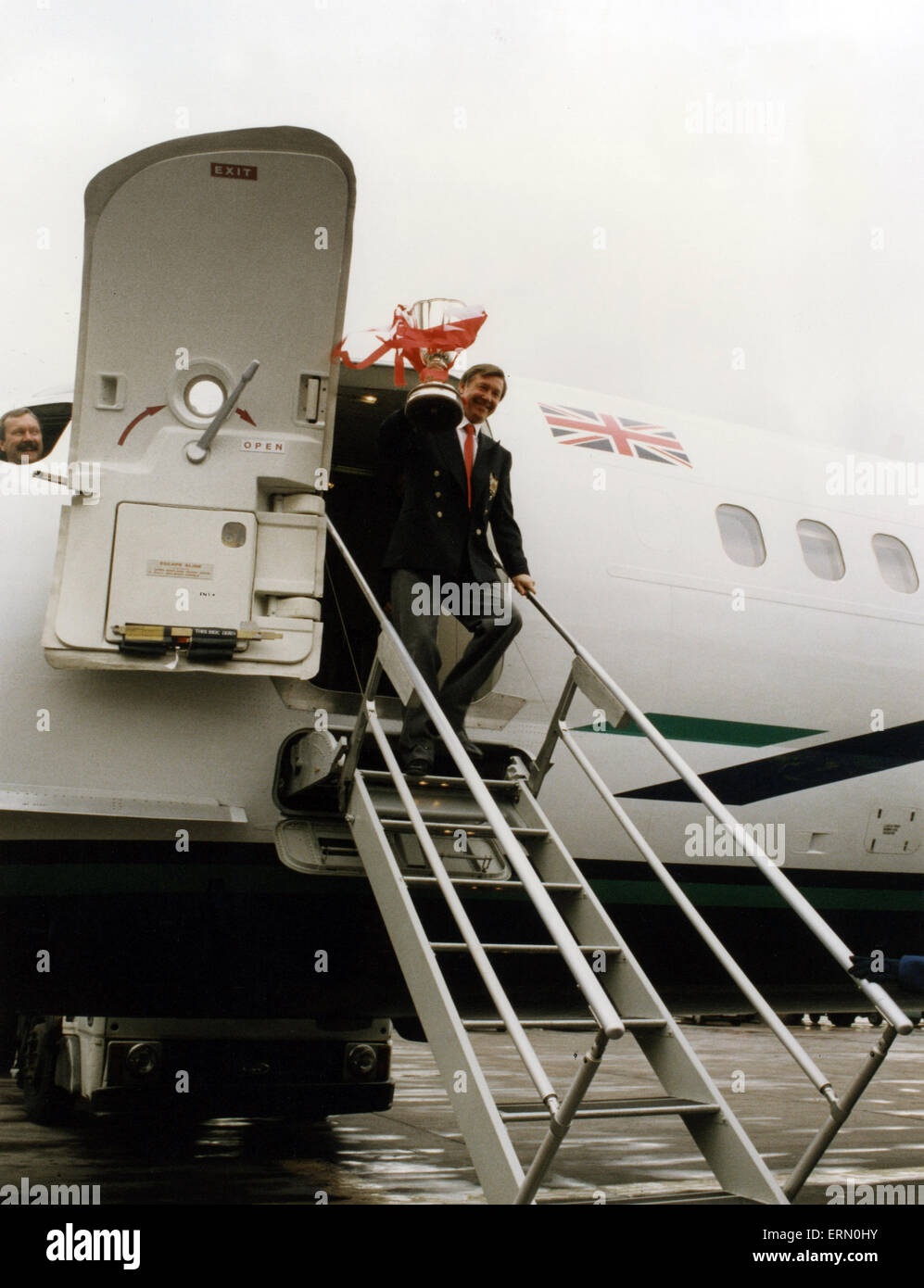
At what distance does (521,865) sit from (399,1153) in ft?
17.7

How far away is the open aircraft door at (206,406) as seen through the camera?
484 cm

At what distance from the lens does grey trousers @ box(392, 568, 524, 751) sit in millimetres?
5305

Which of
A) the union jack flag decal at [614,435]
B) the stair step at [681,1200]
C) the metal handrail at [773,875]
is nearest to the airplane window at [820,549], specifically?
the union jack flag decal at [614,435]

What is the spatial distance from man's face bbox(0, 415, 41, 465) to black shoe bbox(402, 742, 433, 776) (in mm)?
2197

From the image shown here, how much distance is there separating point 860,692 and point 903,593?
0.84 m

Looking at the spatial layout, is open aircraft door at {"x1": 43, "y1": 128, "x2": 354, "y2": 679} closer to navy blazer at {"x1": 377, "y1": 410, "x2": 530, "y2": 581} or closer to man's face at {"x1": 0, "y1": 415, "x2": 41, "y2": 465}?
navy blazer at {"x1": 377, "y1": 410, "x2": 530, "y2": 581}

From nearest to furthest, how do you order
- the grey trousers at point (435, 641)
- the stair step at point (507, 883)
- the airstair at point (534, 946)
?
the airstair at point (534, 946), the stair step at point (507, 883), the grey trousers at point (435, 641)

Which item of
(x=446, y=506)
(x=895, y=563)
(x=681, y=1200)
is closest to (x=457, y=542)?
(x=446, y=506)

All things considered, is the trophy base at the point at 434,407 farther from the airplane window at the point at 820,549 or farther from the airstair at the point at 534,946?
the airplane window at the point at 820,549

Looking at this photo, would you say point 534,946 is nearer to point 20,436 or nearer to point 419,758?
point 419,758

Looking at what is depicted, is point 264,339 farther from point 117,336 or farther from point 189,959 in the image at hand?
point 189,959

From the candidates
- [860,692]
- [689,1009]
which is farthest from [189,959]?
[860,692]

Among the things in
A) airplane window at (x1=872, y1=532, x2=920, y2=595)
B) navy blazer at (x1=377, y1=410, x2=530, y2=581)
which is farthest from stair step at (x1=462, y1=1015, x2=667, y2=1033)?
airplane window at (x1=872, y1=532, x2=920, y2=595)

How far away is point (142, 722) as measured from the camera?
5.20m
